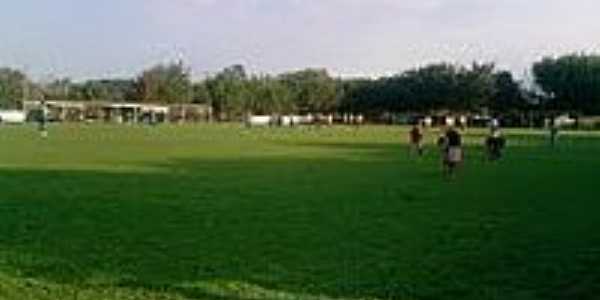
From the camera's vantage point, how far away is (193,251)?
1717 centimetres

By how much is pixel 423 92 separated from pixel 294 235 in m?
153

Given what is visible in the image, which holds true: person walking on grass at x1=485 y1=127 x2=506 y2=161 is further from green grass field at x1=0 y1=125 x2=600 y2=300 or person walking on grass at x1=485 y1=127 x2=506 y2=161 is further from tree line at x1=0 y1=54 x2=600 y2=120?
tree line at x1=0 y1=54 x2=600 y2=120

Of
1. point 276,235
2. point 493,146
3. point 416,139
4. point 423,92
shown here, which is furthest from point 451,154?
point 423,92

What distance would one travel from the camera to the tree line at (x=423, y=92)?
15738cm

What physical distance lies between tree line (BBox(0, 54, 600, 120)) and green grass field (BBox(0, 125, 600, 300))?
12132 cm

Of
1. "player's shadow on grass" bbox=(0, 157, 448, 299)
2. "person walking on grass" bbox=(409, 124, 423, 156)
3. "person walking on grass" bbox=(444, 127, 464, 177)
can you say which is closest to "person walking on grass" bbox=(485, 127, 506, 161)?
"person walking on grass" bbox=(409, 124, 423, 156)

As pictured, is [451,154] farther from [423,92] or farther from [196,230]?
[423,92]

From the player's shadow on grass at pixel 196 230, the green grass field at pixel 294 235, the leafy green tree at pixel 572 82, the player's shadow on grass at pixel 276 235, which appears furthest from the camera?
the leafy green tree at pixel 572 82

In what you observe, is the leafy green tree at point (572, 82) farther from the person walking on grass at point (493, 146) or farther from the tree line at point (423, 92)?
the person walking on grass at point (493, 146)

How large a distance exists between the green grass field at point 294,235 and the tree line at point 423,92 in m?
121

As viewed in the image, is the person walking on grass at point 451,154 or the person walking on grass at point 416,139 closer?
the person walking on grass at point 451,154

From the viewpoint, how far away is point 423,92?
6732 inches

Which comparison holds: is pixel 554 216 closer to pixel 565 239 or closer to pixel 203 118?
pixel 565 239

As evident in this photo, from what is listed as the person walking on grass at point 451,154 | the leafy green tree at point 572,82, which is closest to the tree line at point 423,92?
the leafy green tree at point 572,82
